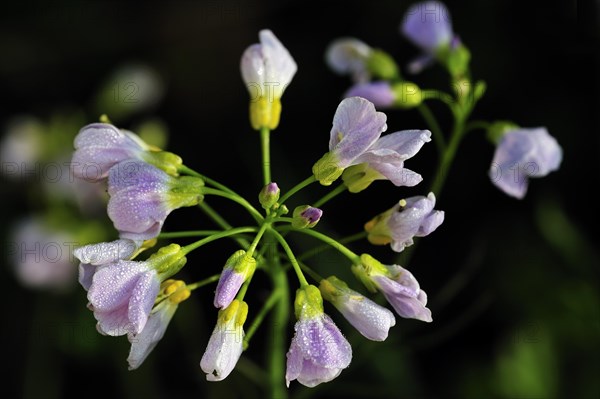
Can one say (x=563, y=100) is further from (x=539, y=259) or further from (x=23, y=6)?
(x=23, y=6)

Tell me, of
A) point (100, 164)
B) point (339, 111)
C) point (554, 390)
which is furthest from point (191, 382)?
point (339, 111)

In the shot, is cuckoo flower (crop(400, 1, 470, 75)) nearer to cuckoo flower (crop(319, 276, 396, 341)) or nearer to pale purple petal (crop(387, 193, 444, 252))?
pale purple petal (crop(387, 193, 444, 252))

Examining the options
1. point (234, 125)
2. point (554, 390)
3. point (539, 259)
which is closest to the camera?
point (554, 390)

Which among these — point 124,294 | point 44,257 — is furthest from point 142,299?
point 44,257

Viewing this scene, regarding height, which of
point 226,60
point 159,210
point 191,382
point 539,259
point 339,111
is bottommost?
point 191,382

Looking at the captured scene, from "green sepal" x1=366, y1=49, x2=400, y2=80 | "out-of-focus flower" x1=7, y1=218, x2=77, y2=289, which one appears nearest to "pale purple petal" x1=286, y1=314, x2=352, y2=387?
"green sepal" x1=366, y1=49, x2=400, y2=80

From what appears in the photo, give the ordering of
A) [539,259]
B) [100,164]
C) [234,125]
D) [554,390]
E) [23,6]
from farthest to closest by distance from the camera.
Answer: [23,6], [234,125], [539,259], [554,390], [100,164]

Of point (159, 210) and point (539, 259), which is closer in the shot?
point (159, 210)
